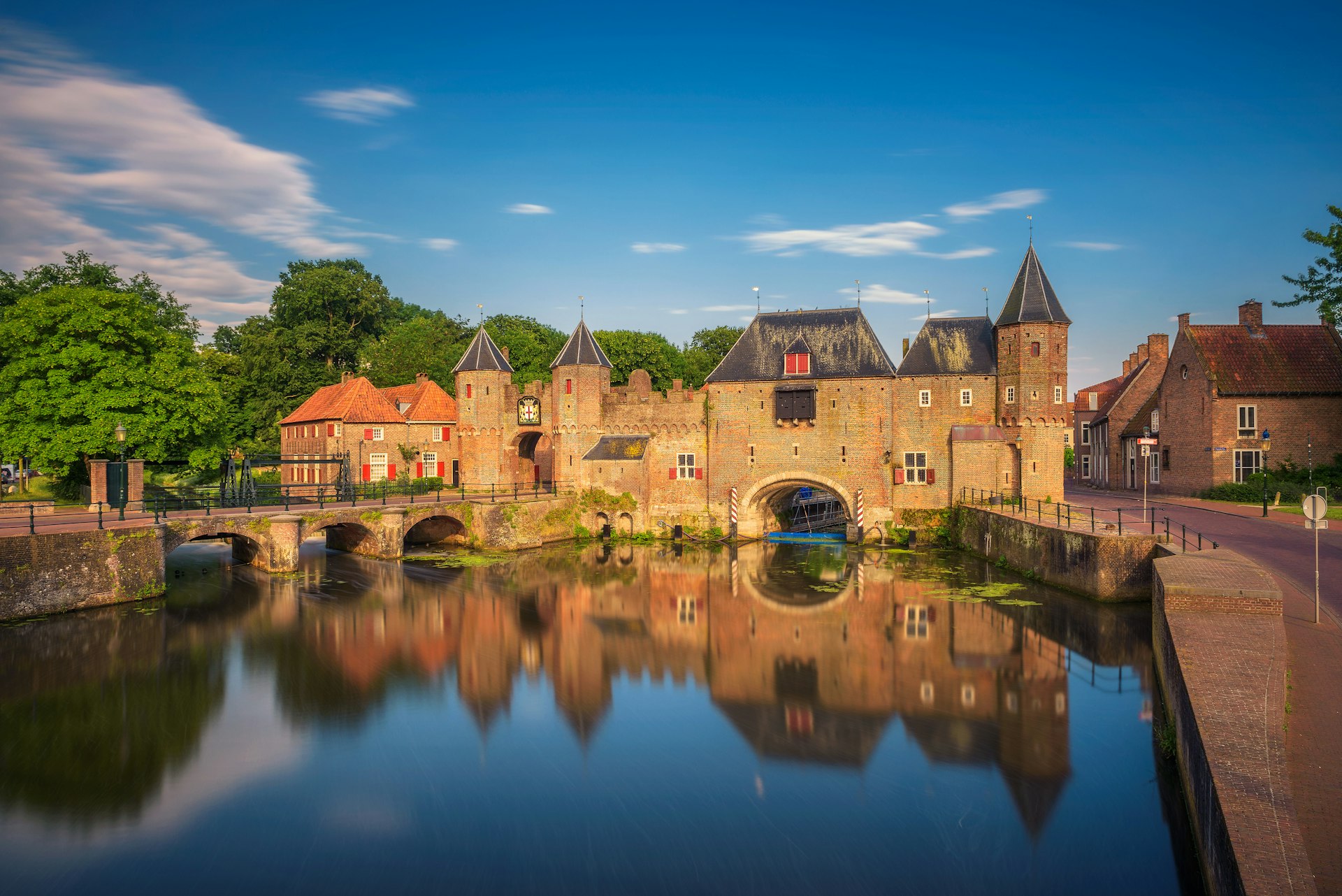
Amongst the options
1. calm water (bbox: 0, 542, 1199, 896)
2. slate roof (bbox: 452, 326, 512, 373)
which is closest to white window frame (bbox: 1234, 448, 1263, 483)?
calm water (bbox: 0, 542, 1199, 896)

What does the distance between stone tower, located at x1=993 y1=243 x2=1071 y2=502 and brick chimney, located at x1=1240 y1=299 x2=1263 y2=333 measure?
29.2 ft

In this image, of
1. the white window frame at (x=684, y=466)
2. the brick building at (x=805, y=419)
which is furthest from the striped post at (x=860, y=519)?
the white window frame at (x=684, y=466)

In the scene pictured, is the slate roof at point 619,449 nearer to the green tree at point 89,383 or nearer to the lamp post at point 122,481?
the green tree at point 89,383

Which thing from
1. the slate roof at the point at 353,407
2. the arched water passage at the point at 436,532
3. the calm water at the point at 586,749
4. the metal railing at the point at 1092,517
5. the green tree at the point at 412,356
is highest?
the green tree at the point at 412,356

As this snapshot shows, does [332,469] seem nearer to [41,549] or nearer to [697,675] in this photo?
[41,549]

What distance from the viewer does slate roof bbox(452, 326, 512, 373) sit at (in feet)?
116

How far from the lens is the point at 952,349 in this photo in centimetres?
3175

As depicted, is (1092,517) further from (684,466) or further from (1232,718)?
(684,466)

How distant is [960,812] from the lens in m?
10.5

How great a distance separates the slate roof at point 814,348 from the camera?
3250 centimetres

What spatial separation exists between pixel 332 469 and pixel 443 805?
33987 mm

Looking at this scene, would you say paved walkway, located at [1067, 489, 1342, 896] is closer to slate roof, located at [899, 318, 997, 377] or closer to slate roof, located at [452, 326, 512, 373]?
slate roof, located at [899, 318, 997, 377]

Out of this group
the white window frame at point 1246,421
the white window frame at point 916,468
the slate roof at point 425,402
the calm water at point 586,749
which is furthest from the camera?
the slate roof at point 425,402

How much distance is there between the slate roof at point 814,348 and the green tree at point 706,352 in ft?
60.6
